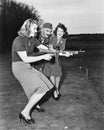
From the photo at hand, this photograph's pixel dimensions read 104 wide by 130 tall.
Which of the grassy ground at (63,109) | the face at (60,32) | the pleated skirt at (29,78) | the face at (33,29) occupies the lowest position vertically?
the grassy ground at (63,109)

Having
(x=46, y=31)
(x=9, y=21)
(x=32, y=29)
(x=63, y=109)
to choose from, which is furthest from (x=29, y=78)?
(x=9, y=21)

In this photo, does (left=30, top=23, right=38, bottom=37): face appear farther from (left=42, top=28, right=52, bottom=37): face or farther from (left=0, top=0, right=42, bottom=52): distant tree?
(left=0, top=0, right=42, bottom=52): distant tree

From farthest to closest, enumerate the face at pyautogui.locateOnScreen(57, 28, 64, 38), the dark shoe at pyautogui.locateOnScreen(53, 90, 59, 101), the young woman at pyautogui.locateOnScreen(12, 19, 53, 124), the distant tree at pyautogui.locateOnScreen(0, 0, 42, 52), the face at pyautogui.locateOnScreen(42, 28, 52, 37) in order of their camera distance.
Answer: the distant tree at pyautogui.locateOnScreen(0, 0, 42, 52), the dark shoe at pyautogui.locateOnScreen(53, 90, 59, 101), the face at pyautogui.locateOnScreen(57, 28, 64, 38), the face at pyautogui.locateOnScreen(42, 28, 52, 37), the young woman at pyautogui.locateOnScreen(12, 19, 53, 124)

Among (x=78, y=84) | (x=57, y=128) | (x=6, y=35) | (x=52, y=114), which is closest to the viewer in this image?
(x=57, y=128)

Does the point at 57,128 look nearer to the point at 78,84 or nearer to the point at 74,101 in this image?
the point at 74,101

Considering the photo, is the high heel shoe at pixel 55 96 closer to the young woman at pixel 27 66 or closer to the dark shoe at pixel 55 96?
the dark shoe at pixel 55 96

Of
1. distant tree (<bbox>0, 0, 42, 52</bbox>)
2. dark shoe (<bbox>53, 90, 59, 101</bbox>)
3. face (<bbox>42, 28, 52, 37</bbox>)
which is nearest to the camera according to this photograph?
face (<bbox>42, 28, 52, 37</bbox>)

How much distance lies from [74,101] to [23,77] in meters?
2.07

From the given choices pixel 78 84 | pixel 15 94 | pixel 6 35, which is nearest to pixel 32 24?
pixel 15 94

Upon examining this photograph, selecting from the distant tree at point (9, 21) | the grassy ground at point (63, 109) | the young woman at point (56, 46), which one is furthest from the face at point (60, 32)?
the distant tree at point (9, 21)

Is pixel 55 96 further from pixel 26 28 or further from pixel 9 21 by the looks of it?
pixel 9 21

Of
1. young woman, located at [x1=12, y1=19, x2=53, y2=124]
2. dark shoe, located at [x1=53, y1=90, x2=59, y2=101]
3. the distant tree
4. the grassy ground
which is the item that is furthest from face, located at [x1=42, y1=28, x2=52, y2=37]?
the distant tree

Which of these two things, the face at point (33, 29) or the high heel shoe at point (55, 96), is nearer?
the face at point (33, 29)

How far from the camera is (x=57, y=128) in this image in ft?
14.9
